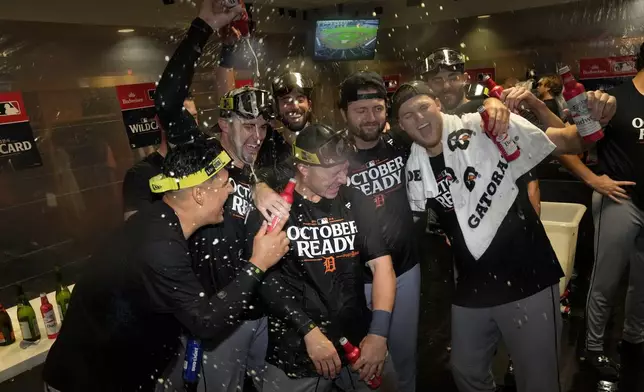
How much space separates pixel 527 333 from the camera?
123 cm

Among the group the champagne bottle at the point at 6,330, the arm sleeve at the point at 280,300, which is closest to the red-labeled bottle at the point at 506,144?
the arm sleeve at the point at 280,300

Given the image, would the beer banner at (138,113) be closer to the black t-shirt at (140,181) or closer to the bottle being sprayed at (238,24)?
the black t-shirt at (140,181)

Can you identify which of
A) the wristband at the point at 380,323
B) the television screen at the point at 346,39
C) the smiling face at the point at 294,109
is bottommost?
the wristband at the point at 380,323

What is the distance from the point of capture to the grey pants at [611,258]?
69.1 inches

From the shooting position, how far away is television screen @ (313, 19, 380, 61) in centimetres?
194

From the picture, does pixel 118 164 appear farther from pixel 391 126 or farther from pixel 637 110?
pixel 637 110

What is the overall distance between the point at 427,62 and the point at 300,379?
114cm

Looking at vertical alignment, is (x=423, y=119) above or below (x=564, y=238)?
above

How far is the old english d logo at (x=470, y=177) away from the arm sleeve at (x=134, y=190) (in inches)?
35.7

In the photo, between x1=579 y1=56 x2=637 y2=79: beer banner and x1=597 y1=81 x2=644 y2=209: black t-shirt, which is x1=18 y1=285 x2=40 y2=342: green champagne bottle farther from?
x1=579 y1=56 x2=637 y2=79: beer banner

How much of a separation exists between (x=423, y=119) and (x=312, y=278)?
546mm

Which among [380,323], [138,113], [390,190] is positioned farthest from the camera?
[138,113]

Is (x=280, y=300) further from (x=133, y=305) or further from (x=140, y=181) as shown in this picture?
(x=140, y=181)

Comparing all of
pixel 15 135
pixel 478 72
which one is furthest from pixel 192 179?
pixel 15 135
